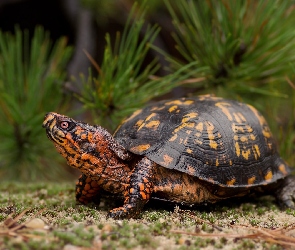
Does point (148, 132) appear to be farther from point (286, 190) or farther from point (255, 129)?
point (286, 190)

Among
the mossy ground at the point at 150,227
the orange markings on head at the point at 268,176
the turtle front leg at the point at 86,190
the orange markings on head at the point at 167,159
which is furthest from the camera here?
the orange markings on head at the point at 268,176

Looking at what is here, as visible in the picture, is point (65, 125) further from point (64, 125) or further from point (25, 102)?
point (25, 102)

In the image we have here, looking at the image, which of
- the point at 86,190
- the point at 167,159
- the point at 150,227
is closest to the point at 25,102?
the point at 86,190

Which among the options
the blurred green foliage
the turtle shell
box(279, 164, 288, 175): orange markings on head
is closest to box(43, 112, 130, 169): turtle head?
the turtle shell

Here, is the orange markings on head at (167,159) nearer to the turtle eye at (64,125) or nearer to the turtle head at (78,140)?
the turtle head at (78,140)

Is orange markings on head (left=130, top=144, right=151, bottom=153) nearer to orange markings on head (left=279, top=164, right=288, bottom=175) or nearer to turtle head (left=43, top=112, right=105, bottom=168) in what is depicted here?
turtle head (left=43, top=112, right=105, bottom=168)

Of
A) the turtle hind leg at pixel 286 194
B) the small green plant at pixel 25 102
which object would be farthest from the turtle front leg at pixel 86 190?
the turtle hind leg at pixel 286 194

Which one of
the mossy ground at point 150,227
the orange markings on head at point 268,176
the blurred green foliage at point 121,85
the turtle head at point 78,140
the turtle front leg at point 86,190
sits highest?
the blurred green foliage at point 121,85
